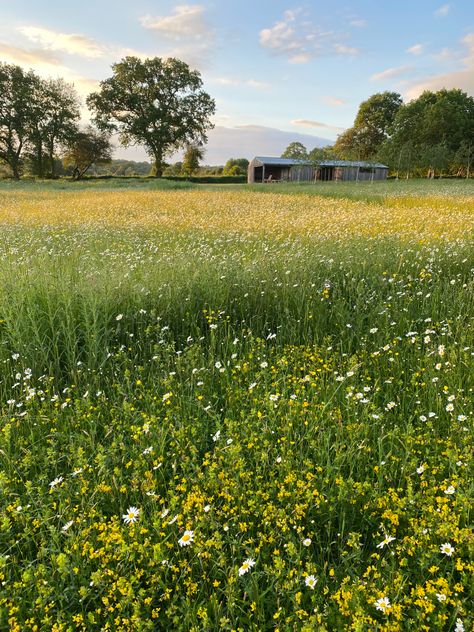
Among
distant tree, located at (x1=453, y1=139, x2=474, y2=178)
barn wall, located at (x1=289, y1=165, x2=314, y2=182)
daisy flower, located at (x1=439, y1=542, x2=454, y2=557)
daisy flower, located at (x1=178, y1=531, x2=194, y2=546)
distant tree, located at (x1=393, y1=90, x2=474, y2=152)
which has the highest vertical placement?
distant tree, located at (x1=393, y1=90, x2=474, y2=152)

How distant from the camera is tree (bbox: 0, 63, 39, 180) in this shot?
6094cm

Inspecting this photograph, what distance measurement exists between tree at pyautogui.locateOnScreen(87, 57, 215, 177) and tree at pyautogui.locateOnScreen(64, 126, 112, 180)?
14.7 feet

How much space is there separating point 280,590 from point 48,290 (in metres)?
4.28

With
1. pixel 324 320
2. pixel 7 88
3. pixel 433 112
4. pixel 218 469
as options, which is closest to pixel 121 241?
pixel 324 320

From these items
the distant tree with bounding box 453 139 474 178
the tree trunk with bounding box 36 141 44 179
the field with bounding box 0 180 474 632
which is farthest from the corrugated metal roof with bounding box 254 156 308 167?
the field with bounding box 0 180 474 632

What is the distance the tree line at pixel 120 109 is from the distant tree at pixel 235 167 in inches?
1187

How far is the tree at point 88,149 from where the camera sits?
67938 mm

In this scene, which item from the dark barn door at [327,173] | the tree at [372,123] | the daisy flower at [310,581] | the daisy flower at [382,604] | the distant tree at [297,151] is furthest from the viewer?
the tree at [372,123]

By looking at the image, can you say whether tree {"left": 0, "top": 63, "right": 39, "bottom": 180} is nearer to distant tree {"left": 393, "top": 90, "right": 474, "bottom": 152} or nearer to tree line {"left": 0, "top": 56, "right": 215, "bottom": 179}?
tree line {"left": 0, "top": 56, "right": 215, "bottom": 179}

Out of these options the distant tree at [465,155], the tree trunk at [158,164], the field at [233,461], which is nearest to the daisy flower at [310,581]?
the field at [233,461]

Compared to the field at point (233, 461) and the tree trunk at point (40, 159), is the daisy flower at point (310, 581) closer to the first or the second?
the field at point (233, 461)

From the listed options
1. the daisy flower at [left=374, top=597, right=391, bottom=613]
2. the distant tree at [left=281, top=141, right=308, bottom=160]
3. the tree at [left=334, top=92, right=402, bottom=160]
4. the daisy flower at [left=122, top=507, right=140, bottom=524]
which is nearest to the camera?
the daisy flower at [left=374, top=597, right=391, bottom=613]

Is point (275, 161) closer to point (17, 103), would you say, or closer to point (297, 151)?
point (297, 151)

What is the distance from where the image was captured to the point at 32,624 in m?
1.83
